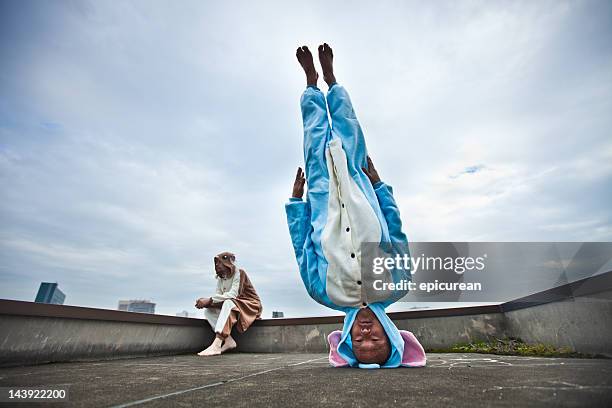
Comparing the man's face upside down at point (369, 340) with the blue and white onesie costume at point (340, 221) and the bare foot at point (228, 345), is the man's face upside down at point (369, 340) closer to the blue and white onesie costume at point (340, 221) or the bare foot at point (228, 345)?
the blue and white onesie costume at point (340, 221)

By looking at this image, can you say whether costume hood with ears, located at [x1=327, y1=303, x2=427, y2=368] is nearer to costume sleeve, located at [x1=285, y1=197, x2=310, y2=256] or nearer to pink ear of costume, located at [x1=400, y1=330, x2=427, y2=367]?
pink ear of costume, located at [x1=400, y1=330, x2=427, y2=367]

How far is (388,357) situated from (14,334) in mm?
2535

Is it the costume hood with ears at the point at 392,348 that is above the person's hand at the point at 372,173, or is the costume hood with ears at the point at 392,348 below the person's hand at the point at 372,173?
below

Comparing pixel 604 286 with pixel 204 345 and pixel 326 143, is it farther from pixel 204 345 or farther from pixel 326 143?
pixel 204 345

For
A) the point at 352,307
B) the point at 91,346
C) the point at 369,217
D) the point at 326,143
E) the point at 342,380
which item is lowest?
the point at 342,380

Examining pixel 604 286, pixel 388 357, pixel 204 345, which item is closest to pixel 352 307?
pixel 388 357

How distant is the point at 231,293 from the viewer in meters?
4.03

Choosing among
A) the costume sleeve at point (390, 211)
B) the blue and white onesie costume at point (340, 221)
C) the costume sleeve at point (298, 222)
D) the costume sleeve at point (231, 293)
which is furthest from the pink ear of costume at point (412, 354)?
the costume sleeve at point (231, 293)

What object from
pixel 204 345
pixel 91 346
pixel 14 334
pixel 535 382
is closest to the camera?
pixel 535 382

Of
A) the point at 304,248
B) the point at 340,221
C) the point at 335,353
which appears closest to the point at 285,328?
the point at 335,353

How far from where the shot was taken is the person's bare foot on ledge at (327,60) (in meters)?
2.31

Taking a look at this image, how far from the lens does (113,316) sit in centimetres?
273

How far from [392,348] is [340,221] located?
32.2 inches

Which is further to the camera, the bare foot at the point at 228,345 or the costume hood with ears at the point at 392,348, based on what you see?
the bare foot at the point at 228,345
